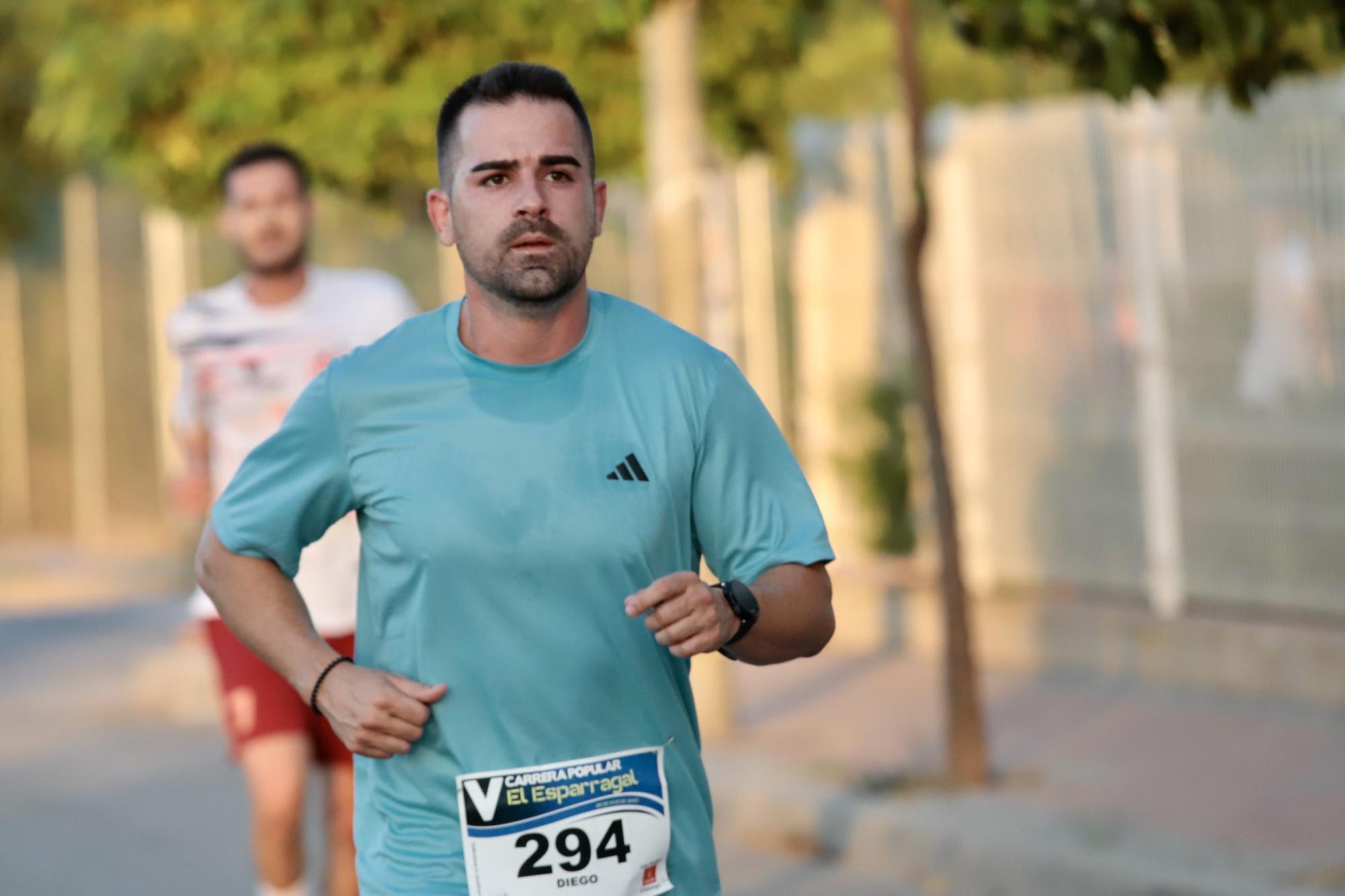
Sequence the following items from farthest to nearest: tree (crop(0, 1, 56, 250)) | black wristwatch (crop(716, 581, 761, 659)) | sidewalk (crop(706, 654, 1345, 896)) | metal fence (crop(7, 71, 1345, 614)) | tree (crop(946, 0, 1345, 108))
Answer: tree (crop(0, 1, 56, 250))
metal fence (crop(7, 71, 1345, 614))
sidewalk (crop(706, 654, 1345, 896))
tree (crop(946, 0, 1345, 108))
black wristwatch (crop(716, 581, 761, 659))

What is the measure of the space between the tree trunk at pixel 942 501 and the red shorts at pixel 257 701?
2592 millimetres

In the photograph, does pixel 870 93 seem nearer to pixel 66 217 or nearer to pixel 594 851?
pixel 66 217

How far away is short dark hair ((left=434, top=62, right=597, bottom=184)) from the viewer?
336cm

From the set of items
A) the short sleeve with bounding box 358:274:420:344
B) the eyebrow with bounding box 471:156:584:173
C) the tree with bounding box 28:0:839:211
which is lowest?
the eyebrow with bounding box 471:156:584:173

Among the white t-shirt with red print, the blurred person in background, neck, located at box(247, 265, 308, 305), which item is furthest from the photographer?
the blurred person in background

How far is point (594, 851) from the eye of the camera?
331 cm

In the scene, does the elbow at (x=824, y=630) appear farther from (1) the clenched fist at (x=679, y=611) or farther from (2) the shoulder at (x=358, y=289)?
(2) the shoulder at (x=358, y=289)

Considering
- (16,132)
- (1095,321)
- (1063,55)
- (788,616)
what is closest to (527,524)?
(788,616)

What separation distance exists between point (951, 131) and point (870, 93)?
1349 cm

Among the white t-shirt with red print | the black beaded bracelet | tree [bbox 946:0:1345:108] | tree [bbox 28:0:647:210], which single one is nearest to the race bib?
the black beaded bracelet

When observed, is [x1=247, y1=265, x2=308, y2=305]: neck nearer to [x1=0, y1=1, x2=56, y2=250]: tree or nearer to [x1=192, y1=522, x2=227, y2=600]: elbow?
[x1=192, y1=522, x2=227, y2=600]: elbow

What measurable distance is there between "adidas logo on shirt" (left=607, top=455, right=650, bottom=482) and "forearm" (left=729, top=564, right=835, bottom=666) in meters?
0.22

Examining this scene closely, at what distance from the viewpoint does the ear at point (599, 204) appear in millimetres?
3408

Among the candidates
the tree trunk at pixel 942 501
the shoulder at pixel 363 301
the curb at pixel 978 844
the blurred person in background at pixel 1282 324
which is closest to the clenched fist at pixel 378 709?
the shoulder at pixel 363 301
